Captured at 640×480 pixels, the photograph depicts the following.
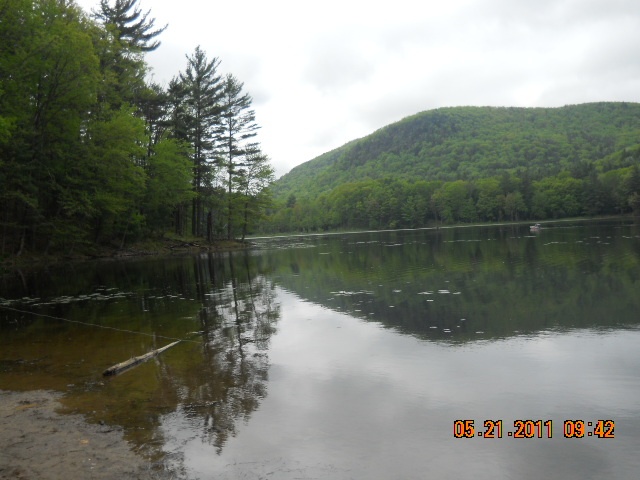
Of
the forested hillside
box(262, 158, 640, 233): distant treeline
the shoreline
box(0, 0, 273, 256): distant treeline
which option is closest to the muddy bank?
box(0, 0, 273, 256): distant treeline

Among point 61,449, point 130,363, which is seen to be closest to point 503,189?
point 130,363

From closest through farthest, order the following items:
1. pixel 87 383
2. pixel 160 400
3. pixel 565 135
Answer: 1. pixel 160 400
2. pixel 87 383
3. pixel 565 135

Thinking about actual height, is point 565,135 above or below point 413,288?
above

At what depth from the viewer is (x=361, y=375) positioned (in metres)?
9.14

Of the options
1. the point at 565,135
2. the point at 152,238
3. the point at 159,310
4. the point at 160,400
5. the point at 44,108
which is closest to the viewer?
the point at 160,400

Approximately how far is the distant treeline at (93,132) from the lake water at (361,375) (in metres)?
18.7

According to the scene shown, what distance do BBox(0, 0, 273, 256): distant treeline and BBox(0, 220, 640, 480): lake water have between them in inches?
738

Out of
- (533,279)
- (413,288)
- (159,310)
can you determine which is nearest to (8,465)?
(159,310)

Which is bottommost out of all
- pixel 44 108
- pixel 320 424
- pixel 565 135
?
pixel 320 424

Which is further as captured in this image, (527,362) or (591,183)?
(591,183)

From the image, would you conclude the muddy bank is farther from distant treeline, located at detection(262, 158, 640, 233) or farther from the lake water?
distant treeline, located at detection(262, 158, 640, 233)

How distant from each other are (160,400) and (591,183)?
137m

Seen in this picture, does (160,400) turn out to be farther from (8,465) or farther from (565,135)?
(565,135)

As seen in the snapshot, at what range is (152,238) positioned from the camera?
5288 cm
